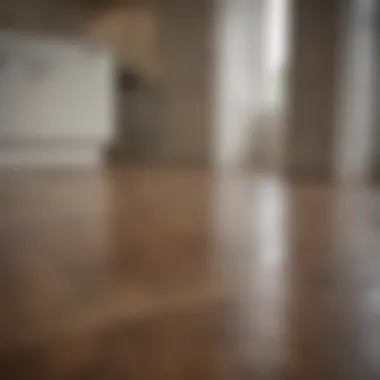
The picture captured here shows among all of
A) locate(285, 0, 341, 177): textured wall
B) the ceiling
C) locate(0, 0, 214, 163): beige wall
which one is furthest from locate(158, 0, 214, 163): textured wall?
locate(285, 0, 341, 177): textured wall

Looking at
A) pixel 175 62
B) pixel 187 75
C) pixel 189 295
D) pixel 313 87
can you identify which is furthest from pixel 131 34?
pixel 189 295

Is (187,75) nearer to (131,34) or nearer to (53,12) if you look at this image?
(131,34)

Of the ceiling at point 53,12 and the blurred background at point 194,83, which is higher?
the ceiling at point 53,12

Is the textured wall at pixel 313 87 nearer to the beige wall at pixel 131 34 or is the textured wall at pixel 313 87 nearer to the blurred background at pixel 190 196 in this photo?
the blurred background at pixel 190 196

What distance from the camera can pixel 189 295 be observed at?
0.57m

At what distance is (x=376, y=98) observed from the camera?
2713mm

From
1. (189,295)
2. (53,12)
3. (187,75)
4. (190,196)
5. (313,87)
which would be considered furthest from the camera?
(53,12)

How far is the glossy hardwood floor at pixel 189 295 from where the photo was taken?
1.29ft

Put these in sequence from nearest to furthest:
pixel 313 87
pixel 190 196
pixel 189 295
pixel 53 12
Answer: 1. pixel 189 295
2. pixel 190 196
3. pixel 313 87
4. pixel 53 12

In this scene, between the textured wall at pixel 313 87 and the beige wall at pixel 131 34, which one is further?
the beige wall at pixel 131 34

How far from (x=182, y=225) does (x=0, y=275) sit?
1.66 feet

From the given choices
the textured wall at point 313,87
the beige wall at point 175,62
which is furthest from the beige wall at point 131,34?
the textured wall at point 313,87

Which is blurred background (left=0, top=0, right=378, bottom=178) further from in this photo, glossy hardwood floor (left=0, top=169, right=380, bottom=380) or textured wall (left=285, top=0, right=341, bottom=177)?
glossy hardwood floor (left=0, top=169, right=380, bottom=380)

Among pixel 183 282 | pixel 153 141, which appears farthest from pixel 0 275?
pixel 153 141
